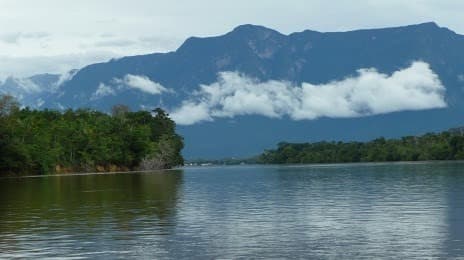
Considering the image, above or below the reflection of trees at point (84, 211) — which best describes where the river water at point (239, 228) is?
below

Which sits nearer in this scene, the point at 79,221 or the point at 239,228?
the point at 239,228

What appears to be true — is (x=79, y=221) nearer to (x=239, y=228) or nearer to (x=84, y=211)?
(x=84, y=211)

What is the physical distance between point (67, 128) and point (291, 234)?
158121 millimetres

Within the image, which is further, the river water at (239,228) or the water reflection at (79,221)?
the water reflection at (79,221)

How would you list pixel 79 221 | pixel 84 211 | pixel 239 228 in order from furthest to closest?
pixel 84 211 → pixel 79 221 → pixel 239 228

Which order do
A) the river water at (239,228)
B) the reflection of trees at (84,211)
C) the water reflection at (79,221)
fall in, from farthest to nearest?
the reflection of trees at (84,211) → the water reflection at (79,221) → the river water at (239,228)

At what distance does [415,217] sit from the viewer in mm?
48000

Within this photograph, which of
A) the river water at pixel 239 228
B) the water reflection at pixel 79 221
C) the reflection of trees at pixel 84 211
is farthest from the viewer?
the reflection of trees at pixel 84 211

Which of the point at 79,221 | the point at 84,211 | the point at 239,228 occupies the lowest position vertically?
the point at 239,228

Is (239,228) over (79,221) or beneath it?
beneath

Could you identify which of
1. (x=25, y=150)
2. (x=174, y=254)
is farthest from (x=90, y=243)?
(x=25, y=150)

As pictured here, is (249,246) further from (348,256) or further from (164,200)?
(164,200)

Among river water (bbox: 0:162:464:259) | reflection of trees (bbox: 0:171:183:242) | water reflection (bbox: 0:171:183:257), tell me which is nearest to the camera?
river water (bbox: 0:162:464:259)

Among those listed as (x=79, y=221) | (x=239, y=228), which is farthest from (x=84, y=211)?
(x=239, y=228)
